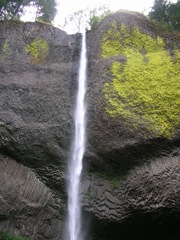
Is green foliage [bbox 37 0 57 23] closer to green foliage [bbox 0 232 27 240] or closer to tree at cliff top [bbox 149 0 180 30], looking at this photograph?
tree at cliff top [bbox 149 0 180 30]

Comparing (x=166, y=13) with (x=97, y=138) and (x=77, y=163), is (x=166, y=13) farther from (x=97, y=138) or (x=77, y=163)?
(x=77, y=163)

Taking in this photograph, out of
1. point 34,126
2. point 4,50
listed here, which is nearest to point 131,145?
point 34,126

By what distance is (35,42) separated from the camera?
1031cm

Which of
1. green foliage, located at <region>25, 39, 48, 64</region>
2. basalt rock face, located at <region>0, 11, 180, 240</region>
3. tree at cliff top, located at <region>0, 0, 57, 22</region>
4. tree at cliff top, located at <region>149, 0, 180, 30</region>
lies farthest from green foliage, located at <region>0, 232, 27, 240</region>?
tree at cliff top, located at <region>149, 0, 180, 30</region>

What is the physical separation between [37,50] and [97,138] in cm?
386

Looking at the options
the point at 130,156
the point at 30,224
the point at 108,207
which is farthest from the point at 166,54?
the point at 30,224

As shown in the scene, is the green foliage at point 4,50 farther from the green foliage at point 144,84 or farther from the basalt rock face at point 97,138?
Answer: the green foliage at point 144,84

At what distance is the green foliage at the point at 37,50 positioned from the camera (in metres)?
9.91

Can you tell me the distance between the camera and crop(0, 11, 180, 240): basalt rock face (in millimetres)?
7605

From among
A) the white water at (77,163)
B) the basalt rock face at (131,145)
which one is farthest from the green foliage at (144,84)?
the white water at (77,163)

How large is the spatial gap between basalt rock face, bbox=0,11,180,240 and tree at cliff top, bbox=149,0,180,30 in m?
2.52

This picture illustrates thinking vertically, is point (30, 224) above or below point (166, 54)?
below

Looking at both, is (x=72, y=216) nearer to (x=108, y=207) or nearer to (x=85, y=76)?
(x=108, y=207)

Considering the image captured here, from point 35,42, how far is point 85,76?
7.53ft
